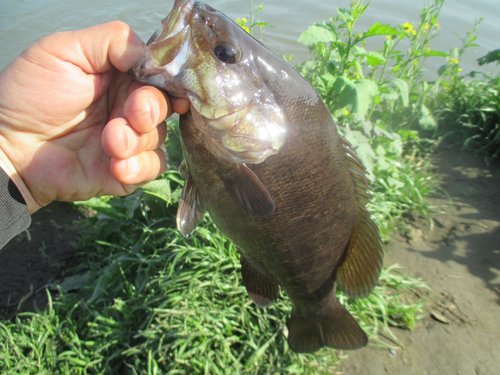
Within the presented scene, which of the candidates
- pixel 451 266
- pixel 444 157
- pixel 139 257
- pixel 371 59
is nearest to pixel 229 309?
pixel 139 257

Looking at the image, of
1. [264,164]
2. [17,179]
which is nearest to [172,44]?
[264,164]

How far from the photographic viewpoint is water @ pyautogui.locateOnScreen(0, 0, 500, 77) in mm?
6949

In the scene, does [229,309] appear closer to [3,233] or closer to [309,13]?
[3,233]

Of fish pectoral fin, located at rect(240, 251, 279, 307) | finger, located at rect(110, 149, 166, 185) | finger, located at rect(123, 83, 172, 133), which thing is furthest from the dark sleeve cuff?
fish pectoral fin, located at rect(240, 251, 279, 307)

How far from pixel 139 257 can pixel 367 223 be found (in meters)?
1.87

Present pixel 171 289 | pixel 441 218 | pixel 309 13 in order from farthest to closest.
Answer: pixel 309 13 < pixel 441 218 < pixel 171 289

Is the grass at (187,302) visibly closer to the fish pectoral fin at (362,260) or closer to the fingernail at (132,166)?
the fish pectoral fin at (362,260)

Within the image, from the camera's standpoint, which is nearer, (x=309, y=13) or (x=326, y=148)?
(x=326, y=148)

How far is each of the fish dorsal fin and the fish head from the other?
0.61 metres

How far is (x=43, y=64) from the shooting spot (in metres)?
1.49

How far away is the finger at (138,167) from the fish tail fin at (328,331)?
1193 mm

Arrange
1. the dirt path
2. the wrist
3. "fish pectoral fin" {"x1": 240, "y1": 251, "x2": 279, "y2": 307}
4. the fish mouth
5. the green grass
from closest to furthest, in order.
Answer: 1. the fish mouth
2. the wrist
3. "fish pectoral fin" {"x1": 240, "y1": 251, "x2": 279, "y2": 307}
4. the green grass
5. the dirt path

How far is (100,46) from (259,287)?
144 cm

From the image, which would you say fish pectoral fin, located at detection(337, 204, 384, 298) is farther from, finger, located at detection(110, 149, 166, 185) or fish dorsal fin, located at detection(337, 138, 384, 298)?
finger, located at detection(110, 149, 166, 185)
